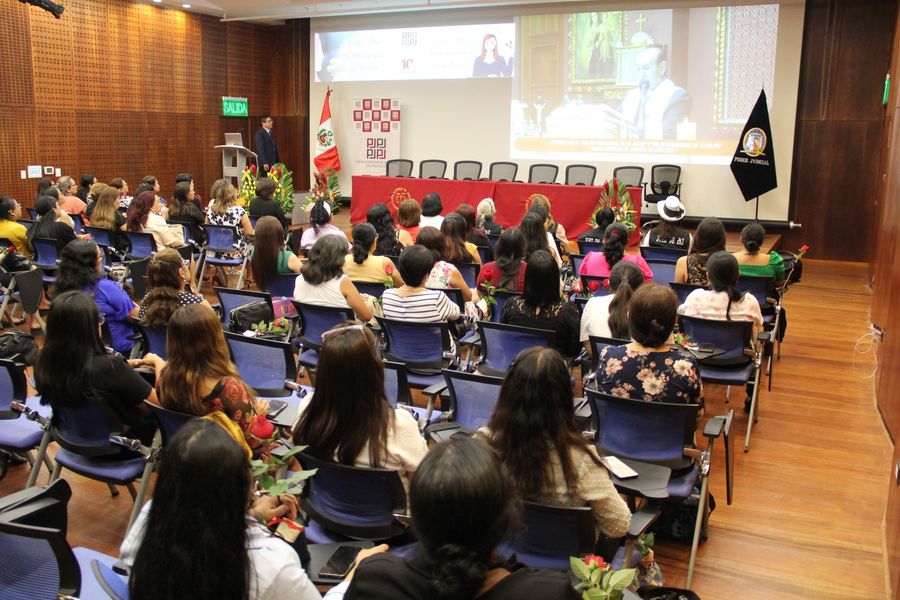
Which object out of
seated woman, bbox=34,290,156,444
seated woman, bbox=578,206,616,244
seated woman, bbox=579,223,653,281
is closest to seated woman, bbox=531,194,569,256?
seated woman, bbox=578,206,616,244

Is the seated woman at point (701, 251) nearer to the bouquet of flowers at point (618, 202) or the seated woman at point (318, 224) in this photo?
the seated woman at point (318, 224)

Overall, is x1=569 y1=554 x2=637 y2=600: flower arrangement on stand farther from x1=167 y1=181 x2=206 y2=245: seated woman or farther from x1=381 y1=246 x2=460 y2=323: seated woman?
x1=167 y1=181 x2=206 y2=245: seated woman

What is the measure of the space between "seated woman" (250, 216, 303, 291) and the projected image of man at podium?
28.0 feet

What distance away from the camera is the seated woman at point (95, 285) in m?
4.80

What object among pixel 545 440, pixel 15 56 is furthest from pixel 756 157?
pixel 15 56

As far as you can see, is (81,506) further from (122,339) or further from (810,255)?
(810,255)

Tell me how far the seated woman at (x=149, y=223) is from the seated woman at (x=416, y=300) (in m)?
4.00

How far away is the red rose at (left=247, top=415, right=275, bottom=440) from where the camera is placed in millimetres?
3021

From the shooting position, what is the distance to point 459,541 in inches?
58.2

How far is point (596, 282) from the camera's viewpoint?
5781 millimetres

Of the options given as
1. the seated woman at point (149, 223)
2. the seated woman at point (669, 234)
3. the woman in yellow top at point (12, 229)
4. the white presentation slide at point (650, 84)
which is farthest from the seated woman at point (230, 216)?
the white presentation slide at point (650, 84)

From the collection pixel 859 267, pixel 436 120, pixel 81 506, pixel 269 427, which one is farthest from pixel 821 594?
pixel 436 120

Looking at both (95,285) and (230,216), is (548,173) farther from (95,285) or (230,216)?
(95,285)

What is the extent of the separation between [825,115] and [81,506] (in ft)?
37.7
